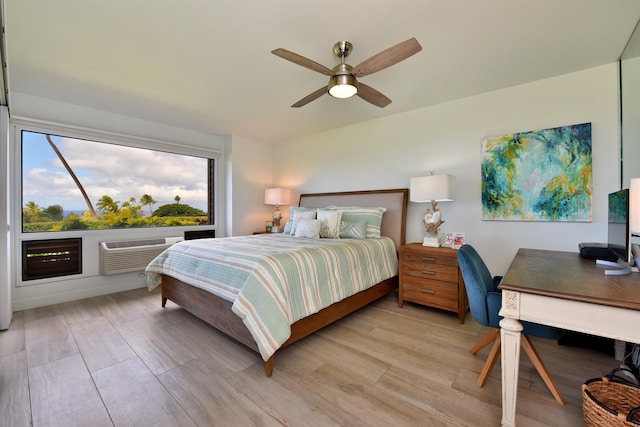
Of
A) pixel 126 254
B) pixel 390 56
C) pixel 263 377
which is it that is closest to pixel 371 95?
pixel 390 56

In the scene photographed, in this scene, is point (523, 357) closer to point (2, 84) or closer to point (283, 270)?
point (283, 270)

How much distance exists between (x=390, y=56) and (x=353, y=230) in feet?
6.75

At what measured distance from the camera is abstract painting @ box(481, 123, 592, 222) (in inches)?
99.8

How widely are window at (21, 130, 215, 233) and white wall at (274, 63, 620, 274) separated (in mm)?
2399

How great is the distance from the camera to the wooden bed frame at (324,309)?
2.09m

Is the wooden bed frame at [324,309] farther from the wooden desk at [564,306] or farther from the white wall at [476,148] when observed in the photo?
the wooden desk at [564,306]

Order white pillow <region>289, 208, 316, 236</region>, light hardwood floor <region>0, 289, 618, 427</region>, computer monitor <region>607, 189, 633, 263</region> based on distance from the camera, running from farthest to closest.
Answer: white pillow <region>289, 208, 316, 236</region> → computer monitor <region>607, 189, 633, 263</region> → light hardwood floor <region>0, 289, 618, 427</region>

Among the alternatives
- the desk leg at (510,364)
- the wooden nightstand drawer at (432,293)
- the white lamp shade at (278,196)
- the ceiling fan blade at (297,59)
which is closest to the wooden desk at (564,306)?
the desk leg at (510,364)

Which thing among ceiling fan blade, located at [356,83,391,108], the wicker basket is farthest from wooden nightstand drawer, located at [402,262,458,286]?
ceiling fan blade, located at [356,83,391,108]

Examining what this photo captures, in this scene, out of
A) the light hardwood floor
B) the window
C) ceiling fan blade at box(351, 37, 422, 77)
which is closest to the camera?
the light hardwood floor

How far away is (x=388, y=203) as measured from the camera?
3707 mm

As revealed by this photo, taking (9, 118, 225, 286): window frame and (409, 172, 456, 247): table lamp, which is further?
(9, 118, 225, 286): window frame

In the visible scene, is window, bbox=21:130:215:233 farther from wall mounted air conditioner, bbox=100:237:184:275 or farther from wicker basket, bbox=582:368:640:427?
wicker basket, bbox=582:368:640:427

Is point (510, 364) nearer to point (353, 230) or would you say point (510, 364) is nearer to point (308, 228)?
point (353, 230)
